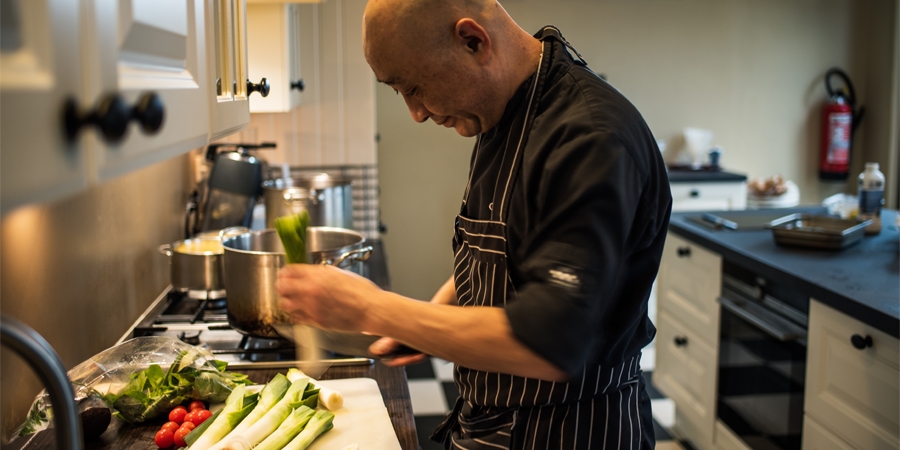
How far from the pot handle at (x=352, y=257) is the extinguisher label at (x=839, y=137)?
4.02 m

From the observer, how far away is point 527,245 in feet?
Result: 3.31

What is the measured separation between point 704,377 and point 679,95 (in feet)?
7.91

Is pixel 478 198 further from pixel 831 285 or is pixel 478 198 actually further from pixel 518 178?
pixel 831 285

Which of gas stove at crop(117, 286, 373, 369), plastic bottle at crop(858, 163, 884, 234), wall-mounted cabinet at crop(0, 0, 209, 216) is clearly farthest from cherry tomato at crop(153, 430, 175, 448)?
plastic bottle at crop(858, 163, 884, 234)

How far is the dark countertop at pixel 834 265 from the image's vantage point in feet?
5.99

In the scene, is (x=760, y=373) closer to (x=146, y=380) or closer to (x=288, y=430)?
(x=288, y=430)

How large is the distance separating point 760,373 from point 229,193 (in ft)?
5.97

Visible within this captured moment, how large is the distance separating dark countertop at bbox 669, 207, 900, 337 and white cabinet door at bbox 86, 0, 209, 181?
1605 mm

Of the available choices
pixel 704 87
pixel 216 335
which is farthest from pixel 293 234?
pixel 704 87

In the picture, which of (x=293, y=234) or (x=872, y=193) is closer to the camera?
(x=293, y=234)

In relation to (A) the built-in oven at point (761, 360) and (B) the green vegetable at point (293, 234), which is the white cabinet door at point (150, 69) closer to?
(B) the green vegetable at point (293, 234)

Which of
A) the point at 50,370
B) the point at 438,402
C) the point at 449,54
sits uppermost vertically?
the point at 449,54

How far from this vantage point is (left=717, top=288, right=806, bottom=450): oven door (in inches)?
85.4

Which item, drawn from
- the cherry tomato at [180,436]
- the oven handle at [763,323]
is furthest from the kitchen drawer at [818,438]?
the cherry tomato at [180,436]
